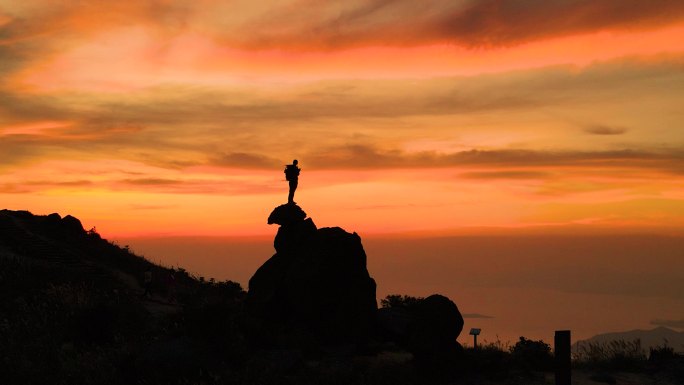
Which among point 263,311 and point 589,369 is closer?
point 589,369

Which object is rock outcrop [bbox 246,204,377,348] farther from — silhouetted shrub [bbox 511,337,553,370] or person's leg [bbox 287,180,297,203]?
silhouetted shrub [bbox 511,337,553,370]

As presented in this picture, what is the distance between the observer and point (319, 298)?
2577 cm

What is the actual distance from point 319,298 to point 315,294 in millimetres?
214

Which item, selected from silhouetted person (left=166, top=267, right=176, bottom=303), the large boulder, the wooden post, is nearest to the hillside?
the large boulder

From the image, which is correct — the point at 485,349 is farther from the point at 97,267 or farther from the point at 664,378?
the point at 97,267

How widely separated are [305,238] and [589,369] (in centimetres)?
1192

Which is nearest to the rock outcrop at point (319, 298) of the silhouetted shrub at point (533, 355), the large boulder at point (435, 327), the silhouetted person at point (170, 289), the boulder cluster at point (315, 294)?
the boulder cluster at point (315, 294)

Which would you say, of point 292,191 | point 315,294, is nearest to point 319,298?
point 315,294

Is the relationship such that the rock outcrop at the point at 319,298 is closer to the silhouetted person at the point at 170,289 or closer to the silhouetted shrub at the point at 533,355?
the silhouetted shrub at the point at 533,355

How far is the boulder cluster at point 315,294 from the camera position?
2555 centimetres

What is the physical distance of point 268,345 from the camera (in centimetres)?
2477

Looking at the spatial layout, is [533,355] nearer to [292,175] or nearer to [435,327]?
[435,327]

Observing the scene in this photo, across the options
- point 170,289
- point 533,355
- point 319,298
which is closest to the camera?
point 533,355

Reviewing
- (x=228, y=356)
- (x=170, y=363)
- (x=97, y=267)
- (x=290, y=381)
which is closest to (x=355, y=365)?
(x=290, y=381)
